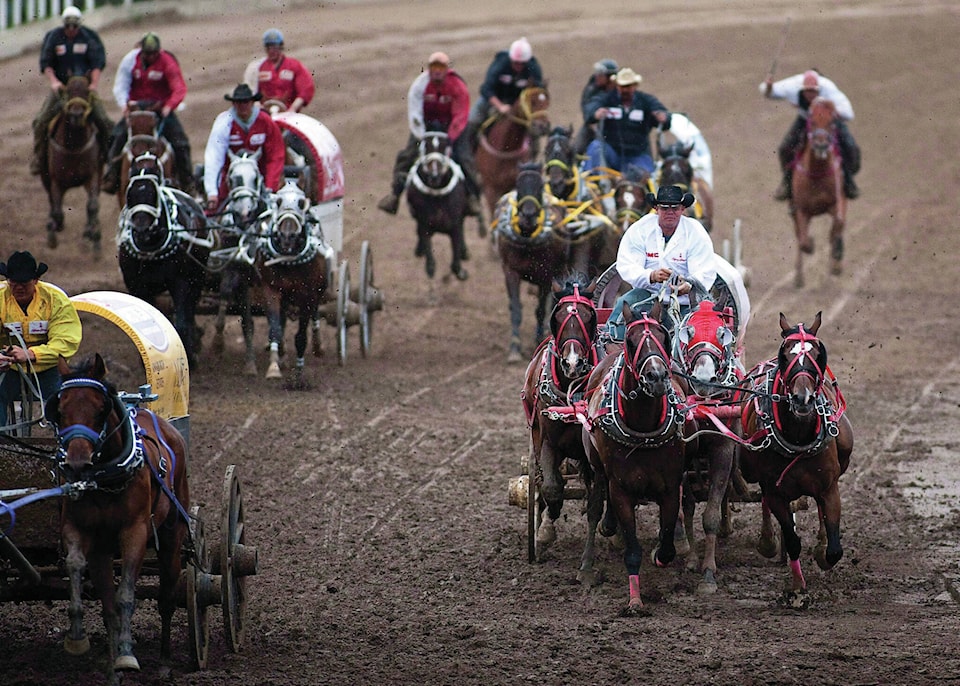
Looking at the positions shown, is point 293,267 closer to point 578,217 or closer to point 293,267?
point 293,267

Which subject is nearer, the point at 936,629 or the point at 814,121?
the point at 936,629

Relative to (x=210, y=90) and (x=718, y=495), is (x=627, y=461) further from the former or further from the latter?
(x=210, y=90)

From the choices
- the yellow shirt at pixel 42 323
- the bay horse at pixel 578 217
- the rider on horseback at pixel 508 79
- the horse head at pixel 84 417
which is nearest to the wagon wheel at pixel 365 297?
the bay horse at pixel 578 217

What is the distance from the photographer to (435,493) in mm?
11672

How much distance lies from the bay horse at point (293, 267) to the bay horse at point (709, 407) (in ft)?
19.0

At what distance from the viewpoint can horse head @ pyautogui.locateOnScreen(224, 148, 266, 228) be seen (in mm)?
14938

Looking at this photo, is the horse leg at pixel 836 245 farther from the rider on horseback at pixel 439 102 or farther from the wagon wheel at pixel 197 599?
the wagon wheel at pixel 197 599

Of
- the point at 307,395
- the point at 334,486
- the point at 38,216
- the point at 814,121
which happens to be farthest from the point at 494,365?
the point at 38,216

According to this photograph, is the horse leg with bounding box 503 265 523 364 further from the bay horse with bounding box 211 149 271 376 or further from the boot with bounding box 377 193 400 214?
the boot with bounding box 377 193 400 214

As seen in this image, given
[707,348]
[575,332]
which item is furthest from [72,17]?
[707,348]

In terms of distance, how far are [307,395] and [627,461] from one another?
263 inches

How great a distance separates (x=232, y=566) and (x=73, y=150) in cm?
1250

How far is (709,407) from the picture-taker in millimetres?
9297

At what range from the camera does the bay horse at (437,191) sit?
18.3 metres
